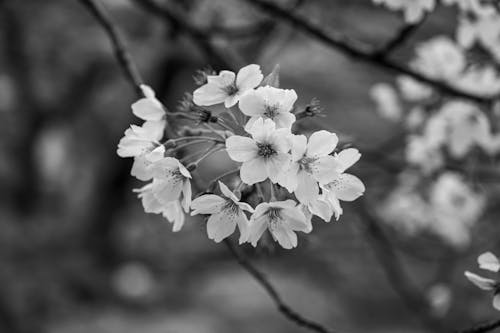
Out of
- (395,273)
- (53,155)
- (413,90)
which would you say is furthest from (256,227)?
(53,155)

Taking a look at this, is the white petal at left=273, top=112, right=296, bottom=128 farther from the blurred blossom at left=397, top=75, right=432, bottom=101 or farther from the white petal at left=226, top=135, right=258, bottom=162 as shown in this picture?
the blurred blossom at left=397, top=75, right=432, bottom=101

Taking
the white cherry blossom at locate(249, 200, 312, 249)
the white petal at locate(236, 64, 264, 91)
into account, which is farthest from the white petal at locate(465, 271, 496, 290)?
the white petal at locate(236, 64, 264, 91)

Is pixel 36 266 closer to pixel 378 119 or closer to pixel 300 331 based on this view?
pixel 300 331

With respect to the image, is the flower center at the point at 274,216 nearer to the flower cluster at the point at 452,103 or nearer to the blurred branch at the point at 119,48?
the blurred branch at the point at 119,48

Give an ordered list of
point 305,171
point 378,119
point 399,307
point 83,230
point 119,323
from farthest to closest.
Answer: point 378,119 < point 399,307 < point 119,323 < point 83,230 < point 305,171

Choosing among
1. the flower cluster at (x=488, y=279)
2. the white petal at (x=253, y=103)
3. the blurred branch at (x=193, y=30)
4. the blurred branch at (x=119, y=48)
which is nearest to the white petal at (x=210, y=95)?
the white petal at (x=253, y=103)

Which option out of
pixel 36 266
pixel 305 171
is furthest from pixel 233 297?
pixel 305 171
